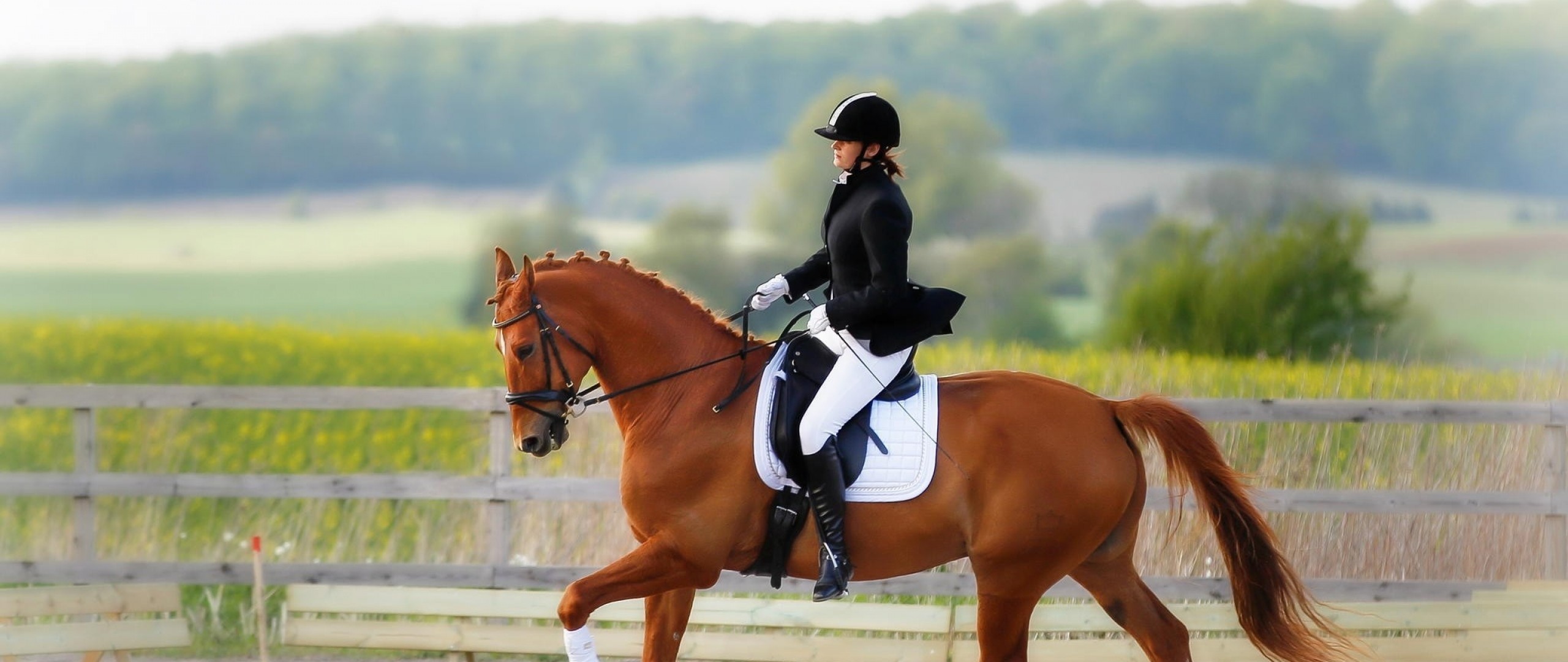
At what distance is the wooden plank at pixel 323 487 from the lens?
20.5ft

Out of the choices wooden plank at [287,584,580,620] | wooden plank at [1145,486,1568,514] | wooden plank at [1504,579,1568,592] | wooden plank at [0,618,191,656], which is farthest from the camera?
wooden plank at [1145,486,1568,514]

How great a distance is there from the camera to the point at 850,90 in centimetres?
1952

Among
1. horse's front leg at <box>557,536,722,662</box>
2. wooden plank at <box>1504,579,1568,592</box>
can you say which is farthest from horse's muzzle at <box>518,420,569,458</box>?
wooden plank at <box>1504,579,1568,592</box>

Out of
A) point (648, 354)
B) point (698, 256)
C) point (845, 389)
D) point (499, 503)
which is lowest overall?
point (499, 503)

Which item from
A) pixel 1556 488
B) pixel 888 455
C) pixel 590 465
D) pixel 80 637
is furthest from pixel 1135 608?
pixel 80 637

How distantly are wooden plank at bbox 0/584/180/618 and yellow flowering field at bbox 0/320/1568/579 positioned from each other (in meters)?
1.70

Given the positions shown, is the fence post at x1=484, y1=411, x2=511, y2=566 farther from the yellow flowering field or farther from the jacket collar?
the jacket collar

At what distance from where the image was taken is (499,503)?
634 centimetres

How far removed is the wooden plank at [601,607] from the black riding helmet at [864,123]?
241cm

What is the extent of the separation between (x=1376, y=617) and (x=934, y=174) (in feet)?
50.3

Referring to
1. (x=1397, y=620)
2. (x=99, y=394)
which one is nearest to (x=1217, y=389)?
(x=1397, y=620)

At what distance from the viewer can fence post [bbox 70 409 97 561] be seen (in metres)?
6.53

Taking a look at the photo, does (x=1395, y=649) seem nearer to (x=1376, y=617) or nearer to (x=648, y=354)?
(x=1376, y=617)

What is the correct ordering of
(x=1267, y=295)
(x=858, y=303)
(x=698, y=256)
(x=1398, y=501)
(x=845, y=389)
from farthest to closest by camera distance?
(x=698, y=256) < (x=1267, y=295) < (x=1398, y=501) < (x=845, y=389) < (x=858, y=303)
